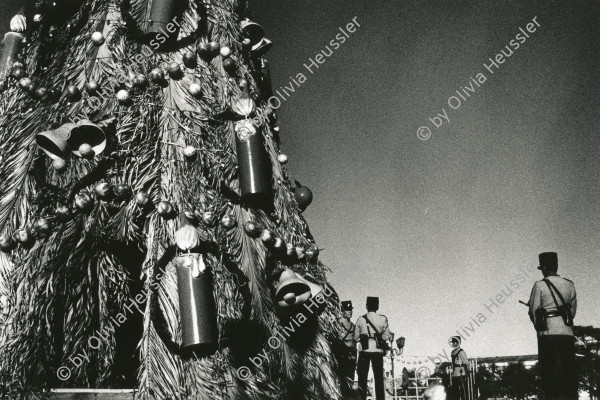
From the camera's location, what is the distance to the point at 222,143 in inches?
96.9

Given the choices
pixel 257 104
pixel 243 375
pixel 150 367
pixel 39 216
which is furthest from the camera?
pixel 257 104

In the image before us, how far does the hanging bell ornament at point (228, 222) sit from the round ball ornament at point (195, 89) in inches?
21.0

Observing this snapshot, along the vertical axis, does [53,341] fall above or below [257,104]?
below

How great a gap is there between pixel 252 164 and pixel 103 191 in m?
0.60

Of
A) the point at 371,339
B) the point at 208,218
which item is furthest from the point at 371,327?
the point at 208,218

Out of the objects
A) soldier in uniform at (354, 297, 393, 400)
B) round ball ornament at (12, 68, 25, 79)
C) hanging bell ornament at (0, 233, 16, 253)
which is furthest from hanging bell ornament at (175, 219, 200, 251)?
soldier in uniform at (354, 297, 393, 400)

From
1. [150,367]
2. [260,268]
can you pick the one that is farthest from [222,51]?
[150,367]

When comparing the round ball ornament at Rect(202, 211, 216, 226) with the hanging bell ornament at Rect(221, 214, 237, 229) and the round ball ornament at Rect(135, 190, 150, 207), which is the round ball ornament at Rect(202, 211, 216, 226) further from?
the round ball ornament at Rect(135, 190, 150, 207)

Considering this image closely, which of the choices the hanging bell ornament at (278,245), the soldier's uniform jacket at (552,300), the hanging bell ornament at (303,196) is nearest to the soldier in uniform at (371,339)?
the soldier's uniform jacket at (552,300)

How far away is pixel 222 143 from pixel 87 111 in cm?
58

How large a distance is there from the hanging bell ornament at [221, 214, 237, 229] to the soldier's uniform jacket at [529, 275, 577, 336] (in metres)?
3.21

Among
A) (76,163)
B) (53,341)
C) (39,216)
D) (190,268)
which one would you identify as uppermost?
(76,163)

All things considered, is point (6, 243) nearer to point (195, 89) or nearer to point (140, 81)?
point (140, 81)

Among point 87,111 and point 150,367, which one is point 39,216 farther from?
point 150,367
